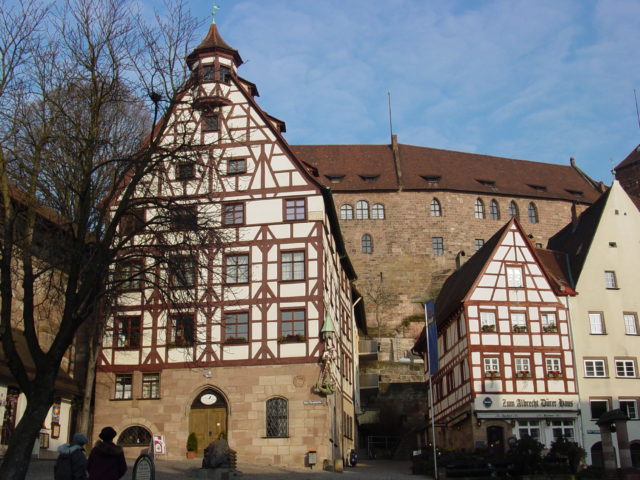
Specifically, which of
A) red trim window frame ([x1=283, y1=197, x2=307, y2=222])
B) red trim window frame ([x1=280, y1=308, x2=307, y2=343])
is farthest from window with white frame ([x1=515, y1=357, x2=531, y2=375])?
red trim window frame ([x1=283, y1=197, x2=307, y2=222])

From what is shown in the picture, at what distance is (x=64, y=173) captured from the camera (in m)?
16.5

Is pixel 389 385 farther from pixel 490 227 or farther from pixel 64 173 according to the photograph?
pixel 64 173

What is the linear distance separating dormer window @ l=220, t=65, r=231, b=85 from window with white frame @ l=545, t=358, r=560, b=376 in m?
17.5

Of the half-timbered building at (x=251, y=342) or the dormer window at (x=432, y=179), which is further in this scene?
the dormer window at (x=432, y=179)

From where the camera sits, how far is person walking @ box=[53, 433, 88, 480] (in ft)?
35.5

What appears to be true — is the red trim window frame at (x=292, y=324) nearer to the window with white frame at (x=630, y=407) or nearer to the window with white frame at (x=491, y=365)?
the window with white frame at (x=491, y=365)

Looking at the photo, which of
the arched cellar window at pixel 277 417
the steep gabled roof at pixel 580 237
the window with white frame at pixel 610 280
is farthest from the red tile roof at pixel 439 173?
the arched cellar window at pixel 277 417

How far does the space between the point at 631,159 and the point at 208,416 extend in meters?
59.6

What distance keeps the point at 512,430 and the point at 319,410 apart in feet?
29.5

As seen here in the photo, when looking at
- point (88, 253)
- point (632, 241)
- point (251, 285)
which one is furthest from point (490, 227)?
point (88, 253)

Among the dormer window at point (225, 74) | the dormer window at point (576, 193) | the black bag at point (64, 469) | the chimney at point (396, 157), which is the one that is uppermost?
the chimney at point (396, 157)

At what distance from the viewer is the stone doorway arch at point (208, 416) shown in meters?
29.7

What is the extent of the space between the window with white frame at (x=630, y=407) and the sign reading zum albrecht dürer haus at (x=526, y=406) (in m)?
2.25

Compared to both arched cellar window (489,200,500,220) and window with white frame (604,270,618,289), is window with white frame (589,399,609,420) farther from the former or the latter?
arched cellar window (489,200,500,220)
